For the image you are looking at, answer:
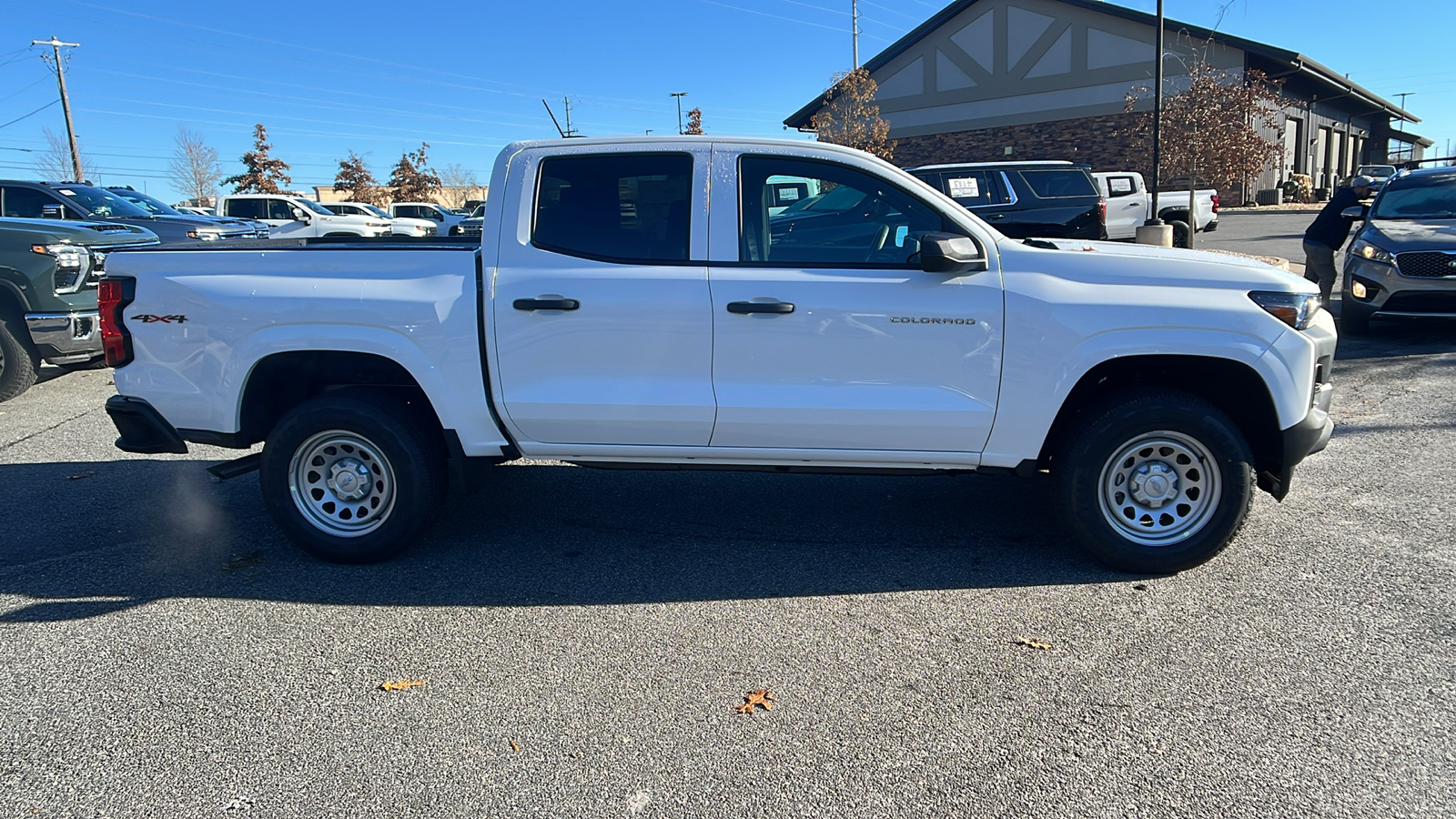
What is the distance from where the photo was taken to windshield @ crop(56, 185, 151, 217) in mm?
12484

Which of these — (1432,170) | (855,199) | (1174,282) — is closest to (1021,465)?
(1174,282)

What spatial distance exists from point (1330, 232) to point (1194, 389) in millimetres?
7999

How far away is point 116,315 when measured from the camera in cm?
452

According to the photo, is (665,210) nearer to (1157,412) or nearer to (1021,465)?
(1021,465)

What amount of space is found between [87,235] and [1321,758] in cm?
1032

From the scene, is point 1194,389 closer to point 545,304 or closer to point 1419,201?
point 545,304

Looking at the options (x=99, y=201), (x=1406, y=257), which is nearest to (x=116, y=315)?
(x=99, y=201)

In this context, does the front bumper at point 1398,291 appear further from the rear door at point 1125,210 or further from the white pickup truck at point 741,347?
the rear door at point 1125,210

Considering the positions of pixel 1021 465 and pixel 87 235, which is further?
pixel 87 235

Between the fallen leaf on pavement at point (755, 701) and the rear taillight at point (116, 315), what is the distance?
11.3ft

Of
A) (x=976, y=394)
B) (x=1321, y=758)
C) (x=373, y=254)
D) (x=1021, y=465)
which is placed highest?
(x=373, y=254)

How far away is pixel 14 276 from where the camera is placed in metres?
8.21

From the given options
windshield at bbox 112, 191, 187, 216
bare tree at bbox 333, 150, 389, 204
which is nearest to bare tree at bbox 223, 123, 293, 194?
bare tree at bbox 333, 150, 389, 204

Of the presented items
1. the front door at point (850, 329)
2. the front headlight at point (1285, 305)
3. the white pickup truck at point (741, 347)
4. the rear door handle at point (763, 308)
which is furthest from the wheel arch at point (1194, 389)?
the rear door handle at point (763, 308)
